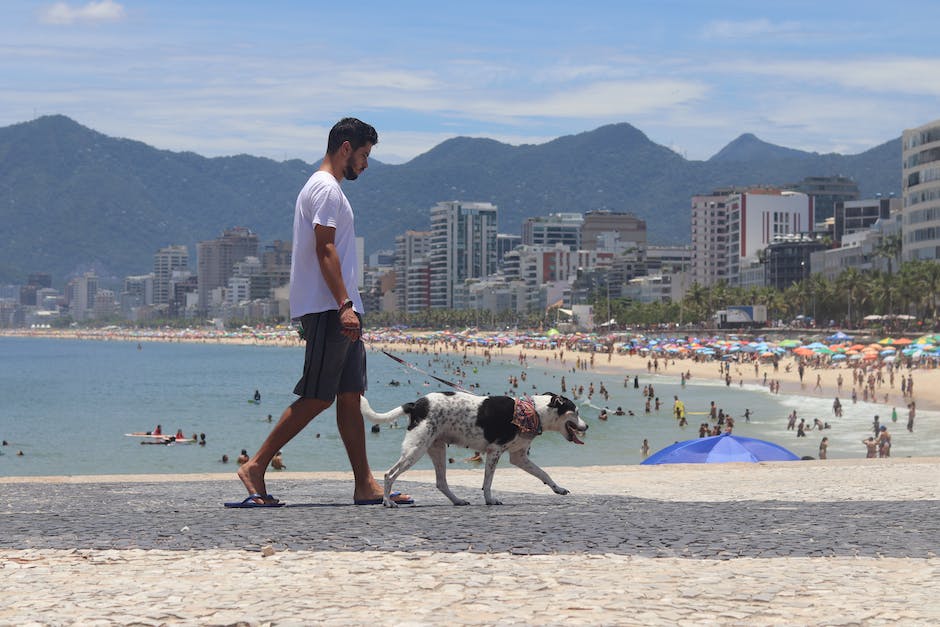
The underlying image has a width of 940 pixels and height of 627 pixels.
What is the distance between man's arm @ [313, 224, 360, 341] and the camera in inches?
330

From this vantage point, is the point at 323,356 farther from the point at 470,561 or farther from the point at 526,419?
the point at 470,561

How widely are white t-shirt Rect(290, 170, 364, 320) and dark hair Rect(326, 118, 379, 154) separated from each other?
37cm

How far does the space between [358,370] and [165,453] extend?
3517 cm

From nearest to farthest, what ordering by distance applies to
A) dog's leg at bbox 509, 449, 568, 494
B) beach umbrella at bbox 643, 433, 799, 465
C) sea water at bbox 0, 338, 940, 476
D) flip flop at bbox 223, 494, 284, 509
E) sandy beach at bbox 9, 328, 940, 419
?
flip flop at bbox 223, 494, 284, 509 < dog's leg at bbox 509, 449, 568, 494 < beach umbrella at bbox 643, 433, 799, 465 < sea water at bbox 0, 338, 940, 476 < sandy beach at bbox 9, 328, 940, 419

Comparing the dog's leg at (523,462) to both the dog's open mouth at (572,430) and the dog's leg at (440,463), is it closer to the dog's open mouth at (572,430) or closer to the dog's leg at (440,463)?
the dog's open mouth at (572,430)

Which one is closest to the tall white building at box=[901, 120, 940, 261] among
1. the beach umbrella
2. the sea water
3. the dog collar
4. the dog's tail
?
the sea water

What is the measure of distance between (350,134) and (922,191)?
378ft

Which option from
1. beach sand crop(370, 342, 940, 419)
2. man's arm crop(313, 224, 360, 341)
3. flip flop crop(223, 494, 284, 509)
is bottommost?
beach sand crop(370, 342, 940, 419)

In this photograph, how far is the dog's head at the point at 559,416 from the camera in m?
9.45

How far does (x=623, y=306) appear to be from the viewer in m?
193

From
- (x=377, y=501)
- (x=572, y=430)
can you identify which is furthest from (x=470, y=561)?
(x=572, y=430)

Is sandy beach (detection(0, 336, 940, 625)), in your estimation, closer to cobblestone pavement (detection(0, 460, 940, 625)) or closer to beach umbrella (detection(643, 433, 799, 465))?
cobblestone pavement (detection(0, 460, 940, 625))

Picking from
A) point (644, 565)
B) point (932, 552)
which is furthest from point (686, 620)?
point (932, 552)

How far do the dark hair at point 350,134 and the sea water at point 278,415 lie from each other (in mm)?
9305
